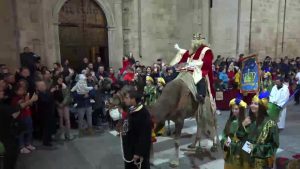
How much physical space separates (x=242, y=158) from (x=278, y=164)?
0.54 m

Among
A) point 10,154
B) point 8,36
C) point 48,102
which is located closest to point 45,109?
point 48,102

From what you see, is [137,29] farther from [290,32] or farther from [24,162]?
[290,32]

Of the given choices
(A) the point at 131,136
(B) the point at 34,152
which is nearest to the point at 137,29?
(B) the point at 34,152

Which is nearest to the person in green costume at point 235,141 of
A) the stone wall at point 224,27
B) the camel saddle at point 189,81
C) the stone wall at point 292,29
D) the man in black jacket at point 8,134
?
the camel saddle at point 189,81

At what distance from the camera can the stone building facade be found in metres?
12.3

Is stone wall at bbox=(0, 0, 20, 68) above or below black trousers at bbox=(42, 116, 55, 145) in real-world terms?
above

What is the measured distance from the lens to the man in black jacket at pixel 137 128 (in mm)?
3990

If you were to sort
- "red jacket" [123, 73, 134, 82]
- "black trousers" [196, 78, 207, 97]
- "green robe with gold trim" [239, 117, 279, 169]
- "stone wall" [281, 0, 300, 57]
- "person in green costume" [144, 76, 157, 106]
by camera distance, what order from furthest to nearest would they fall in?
"stone wall" [281, 0, 300, 57] → "red jacket" [123, 73, 134, 82] → "person in green costume" [144, 76, 157, 106] → "black trousers" [196, 78, 207, 97] → "green robe with gold trim" [239, 117, 279, 169]

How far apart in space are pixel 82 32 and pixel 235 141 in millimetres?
11961

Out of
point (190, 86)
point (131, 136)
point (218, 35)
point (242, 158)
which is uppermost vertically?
point (218, 35)

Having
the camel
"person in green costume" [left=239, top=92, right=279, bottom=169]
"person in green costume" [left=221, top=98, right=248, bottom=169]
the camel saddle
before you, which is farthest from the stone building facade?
"person in green costume" [left=239, top=92, right=279, bottom=169]

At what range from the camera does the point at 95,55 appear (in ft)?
50.4

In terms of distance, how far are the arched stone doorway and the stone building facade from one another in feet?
1.11

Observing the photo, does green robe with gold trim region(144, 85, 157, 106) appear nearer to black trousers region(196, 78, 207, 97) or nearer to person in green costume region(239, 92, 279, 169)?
black trousers region(196, 78, 207, 97)
